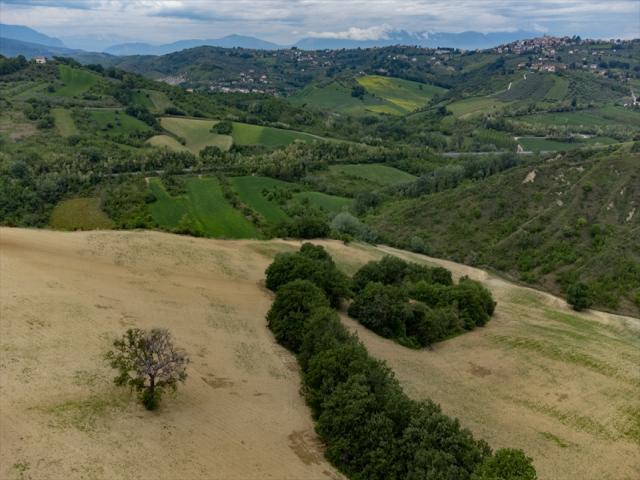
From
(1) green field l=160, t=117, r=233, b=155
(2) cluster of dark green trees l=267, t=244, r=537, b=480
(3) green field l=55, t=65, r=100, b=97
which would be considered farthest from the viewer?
(3) green field l=55, t=65, r=100, b=97

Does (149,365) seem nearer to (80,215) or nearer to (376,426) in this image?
(376,426)

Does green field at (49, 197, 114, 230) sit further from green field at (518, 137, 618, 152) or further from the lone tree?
green field at (518, 137, 618, 152)

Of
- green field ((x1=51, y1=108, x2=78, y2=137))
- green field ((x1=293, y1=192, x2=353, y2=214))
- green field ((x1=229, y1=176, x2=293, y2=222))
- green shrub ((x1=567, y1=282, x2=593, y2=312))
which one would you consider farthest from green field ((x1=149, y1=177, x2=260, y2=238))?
green shrub ((x1=567, y1=282, x2=593, y2=312))

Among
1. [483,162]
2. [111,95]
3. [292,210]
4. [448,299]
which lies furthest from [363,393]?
[111,95]

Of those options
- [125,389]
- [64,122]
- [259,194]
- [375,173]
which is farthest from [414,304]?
[64,122]

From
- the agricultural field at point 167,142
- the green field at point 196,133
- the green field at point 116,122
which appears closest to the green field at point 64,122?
the green field at point 116,122

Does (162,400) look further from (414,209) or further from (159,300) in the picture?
(414,209)

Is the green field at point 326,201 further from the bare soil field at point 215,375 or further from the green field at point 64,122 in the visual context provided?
the green field at point 64,122
